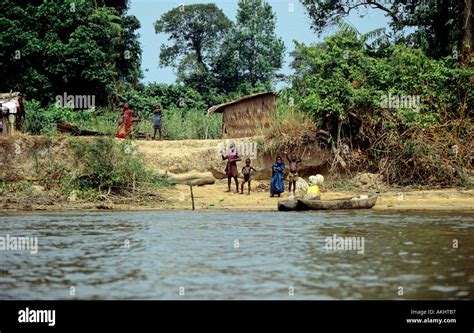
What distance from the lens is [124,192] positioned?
1988cm

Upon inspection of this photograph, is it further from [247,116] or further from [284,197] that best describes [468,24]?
[284,197]

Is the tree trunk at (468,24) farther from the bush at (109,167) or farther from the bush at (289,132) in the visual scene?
A: the bush at (109,167)

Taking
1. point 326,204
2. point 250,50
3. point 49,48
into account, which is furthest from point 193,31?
point 326,204

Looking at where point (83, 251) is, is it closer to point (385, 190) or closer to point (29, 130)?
point (385, 190)

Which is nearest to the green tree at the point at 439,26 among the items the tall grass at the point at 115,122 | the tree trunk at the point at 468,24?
the tree trunk at the point at 468,24

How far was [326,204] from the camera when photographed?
55.8 ft

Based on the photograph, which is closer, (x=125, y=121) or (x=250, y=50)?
(x=125, y=121)

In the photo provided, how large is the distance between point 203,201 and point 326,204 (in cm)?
419

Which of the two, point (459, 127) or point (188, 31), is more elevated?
point (188, 31)

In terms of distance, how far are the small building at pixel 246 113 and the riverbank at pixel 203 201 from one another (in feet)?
18.8

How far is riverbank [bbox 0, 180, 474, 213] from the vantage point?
18.3 m

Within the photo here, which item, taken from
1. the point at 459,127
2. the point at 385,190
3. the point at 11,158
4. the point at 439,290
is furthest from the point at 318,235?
the point at 11,158
